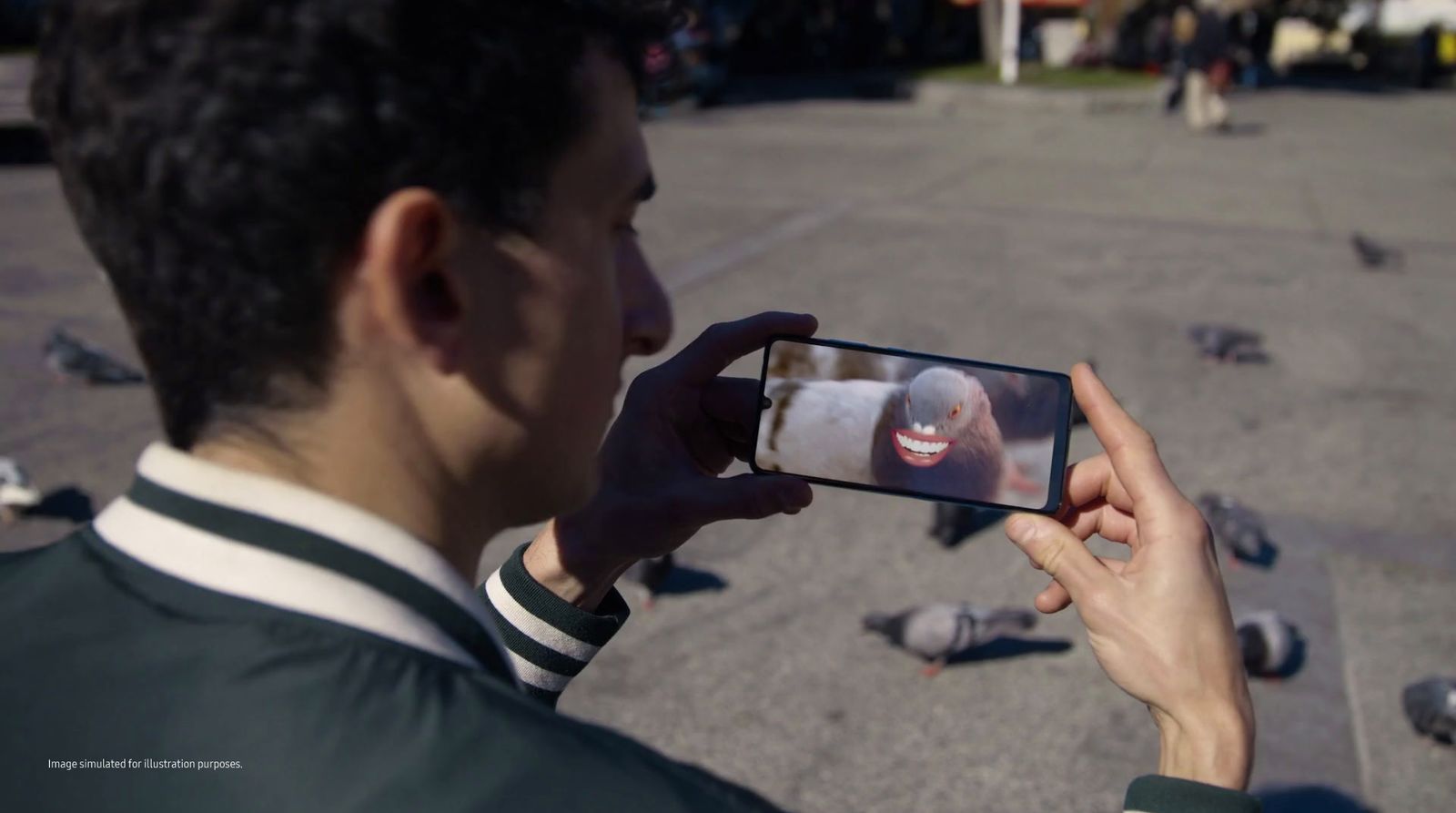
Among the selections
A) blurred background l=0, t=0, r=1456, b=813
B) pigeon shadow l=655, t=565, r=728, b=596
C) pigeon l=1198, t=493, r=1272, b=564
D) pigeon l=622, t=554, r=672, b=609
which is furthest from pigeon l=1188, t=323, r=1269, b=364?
pigeon l=622, t=554, r=672, b=609

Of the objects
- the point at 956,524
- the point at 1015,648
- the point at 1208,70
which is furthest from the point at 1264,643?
the point at 1208,70

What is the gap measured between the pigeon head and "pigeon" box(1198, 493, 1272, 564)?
3.04 meters

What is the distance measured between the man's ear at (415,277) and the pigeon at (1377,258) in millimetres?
9436

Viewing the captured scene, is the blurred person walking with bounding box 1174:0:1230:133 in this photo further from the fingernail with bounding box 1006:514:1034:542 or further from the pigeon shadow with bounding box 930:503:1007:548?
the fingernail with bounding box 1006:514:1034:542

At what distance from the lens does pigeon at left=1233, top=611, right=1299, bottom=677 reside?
384 cm

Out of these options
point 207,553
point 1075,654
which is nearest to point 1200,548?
point 207,553

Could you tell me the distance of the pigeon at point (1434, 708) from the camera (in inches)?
139

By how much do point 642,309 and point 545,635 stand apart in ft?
1.90

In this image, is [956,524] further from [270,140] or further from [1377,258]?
[1377,258]

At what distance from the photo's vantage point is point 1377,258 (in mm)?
9195

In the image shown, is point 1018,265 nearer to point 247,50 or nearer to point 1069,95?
point 247,50

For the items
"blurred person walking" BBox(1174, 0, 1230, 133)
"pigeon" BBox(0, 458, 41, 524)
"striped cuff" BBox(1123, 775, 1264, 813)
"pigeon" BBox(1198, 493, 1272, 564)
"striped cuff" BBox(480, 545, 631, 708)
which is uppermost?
"striped cuff" BBox(1123, 775, 1264, 813)

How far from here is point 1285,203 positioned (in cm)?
1212

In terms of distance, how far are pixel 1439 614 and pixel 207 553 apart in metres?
4.38
